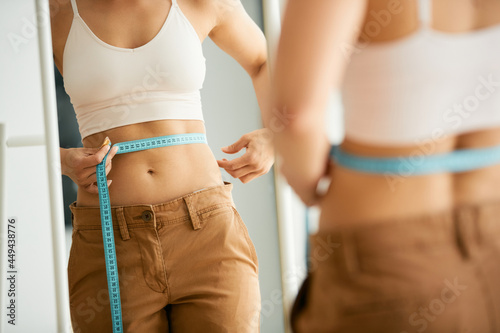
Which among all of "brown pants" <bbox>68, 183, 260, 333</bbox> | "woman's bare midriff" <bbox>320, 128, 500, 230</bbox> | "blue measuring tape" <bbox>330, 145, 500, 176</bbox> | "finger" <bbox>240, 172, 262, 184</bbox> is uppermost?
"finger" <bbox>240, 172, 262, 184</bbox>

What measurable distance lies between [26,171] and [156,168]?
329 mm

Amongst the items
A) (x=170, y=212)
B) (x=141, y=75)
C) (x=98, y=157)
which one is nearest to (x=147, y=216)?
(x=170, y=212)

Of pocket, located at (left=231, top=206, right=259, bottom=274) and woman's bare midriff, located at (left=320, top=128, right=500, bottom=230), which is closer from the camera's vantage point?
woman's bare midriff, located at (left=320, top=128, right=500, bottom=230)

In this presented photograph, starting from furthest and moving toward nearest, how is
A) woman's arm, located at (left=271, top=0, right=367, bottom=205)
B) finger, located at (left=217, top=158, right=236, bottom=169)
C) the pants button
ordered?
finger, located at (left=217, top=158, right=236, bottom=169), the pants button, woman's arm, located at (left=271, top=0, right=367, bottom=205)

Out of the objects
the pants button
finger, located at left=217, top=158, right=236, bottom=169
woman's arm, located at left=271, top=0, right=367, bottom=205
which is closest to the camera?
woman's arm, located at left=271, top=0, right=367, bottom=205

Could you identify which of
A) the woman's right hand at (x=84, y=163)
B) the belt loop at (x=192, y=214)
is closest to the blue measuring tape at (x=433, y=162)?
the belt loop at (x=192, y=214)

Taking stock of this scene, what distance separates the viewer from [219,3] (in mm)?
915

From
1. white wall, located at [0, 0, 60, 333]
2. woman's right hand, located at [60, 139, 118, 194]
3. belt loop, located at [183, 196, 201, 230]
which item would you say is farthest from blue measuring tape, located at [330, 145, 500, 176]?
white wall, located at [0, 0, 60, 333]

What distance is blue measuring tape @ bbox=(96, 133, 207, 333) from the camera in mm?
840

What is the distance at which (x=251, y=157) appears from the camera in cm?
95

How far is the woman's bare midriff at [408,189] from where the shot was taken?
15.4 inches

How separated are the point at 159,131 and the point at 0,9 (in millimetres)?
447

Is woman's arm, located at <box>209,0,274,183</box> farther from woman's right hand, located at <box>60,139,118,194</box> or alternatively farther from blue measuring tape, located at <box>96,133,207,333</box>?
woman's right hand, located at <box>60,139,118,194</box>

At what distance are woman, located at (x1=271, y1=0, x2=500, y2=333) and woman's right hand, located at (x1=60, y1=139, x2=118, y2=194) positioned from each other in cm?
55
